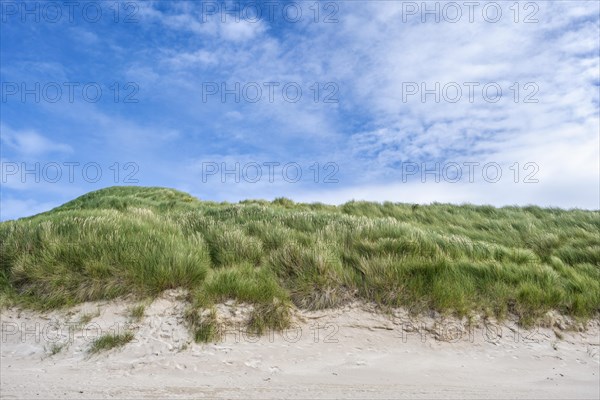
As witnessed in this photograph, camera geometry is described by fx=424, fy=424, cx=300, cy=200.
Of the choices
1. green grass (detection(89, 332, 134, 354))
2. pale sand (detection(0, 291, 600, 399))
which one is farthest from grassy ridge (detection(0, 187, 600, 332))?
green grass (detection(89, 332, 134, 354))

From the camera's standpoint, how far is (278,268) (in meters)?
7.01

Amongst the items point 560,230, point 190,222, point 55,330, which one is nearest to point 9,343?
point 55,330

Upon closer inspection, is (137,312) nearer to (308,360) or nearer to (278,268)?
(278,268)

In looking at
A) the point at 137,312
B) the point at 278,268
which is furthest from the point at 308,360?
the point at 137,312

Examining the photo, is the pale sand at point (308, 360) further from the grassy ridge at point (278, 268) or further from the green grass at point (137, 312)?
the grassy ridge at point (278, 268)

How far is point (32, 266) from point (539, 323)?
26.1ft

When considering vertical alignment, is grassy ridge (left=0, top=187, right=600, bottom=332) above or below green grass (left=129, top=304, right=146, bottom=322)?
above

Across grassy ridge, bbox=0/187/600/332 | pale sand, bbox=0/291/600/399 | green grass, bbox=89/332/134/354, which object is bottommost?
pale sand, bbox=0/291/600/399

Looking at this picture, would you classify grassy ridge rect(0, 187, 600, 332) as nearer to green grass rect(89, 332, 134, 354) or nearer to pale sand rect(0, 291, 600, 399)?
pale sand rect(0, 291, 600, 399)

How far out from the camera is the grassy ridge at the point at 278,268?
6.42 m

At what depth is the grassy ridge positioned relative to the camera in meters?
6.42

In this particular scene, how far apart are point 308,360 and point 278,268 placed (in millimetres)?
1887

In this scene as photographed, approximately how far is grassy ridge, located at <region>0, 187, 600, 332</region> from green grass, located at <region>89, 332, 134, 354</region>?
0.84 m

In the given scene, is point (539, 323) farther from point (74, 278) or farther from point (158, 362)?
point (74, 278)
